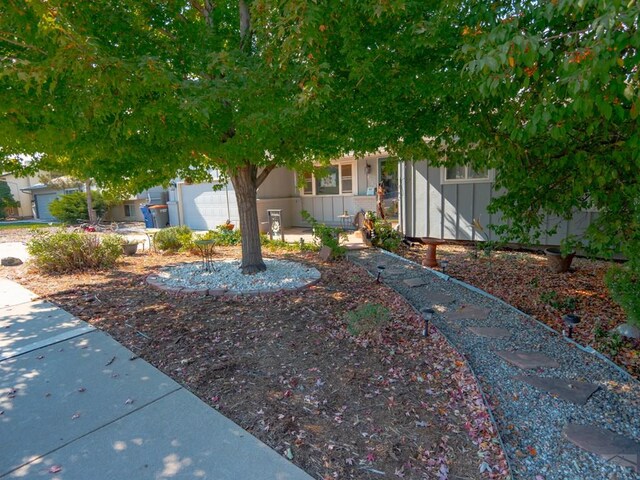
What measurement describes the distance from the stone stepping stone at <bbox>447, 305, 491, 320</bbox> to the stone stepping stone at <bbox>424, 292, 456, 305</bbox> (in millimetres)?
300

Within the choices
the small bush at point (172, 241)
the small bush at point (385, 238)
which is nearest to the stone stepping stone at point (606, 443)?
the small bush at point (385, 238)

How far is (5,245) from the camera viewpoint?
12.7 m

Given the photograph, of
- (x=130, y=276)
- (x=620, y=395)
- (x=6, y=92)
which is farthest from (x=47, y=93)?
(x=620, y=395)

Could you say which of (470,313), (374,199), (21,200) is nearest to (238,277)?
(470,313)

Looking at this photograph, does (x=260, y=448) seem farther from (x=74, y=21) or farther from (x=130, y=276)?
(x=130, y=276)

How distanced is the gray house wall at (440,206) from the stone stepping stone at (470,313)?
4.02 meters

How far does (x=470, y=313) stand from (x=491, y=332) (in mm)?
594

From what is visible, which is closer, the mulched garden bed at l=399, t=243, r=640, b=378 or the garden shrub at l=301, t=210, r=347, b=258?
the mulched garden bed at l=399, t=243, r=640, b=378

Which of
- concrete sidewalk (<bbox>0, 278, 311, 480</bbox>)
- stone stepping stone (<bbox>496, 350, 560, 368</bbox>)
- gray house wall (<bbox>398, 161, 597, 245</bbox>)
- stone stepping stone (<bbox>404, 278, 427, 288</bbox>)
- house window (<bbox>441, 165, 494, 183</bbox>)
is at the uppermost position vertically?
house window (<bbox>441, 165, 494, 183</bbox>)

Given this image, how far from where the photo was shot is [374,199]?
39.7 feet

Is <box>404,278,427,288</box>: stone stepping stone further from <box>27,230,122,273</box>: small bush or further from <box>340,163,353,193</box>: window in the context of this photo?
<box>340,163,353,193</box>: window

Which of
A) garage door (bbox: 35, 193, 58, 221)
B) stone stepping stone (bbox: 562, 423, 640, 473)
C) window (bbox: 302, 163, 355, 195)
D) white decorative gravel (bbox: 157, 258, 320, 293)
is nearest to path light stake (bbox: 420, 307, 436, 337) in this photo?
stone stepping stone (bbox: 562, 423, 640, 473)

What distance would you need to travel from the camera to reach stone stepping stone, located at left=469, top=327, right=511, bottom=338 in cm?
404

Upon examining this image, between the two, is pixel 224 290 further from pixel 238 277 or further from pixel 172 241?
pixel 172 241
